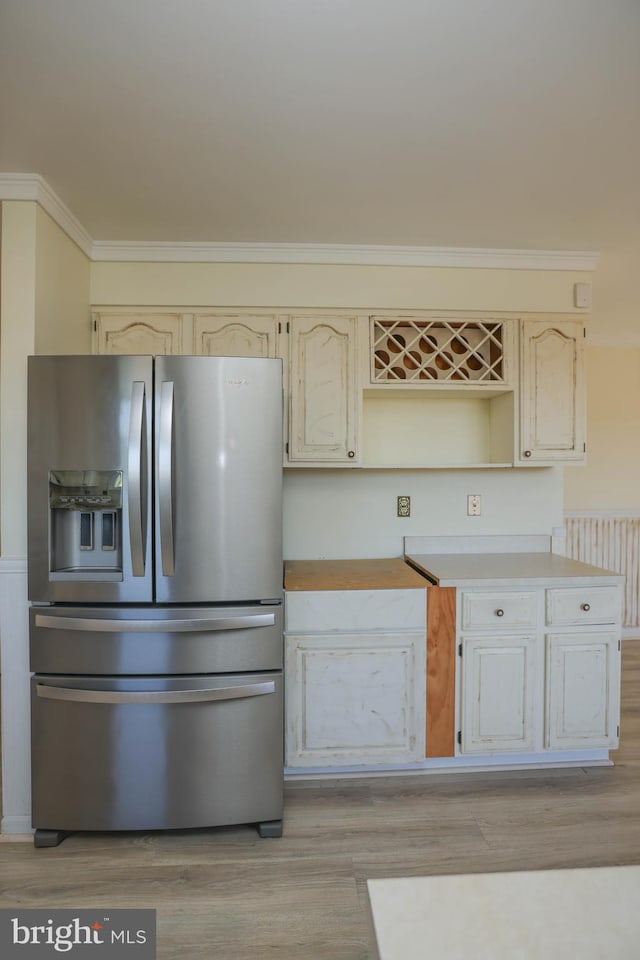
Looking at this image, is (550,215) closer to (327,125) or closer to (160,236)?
(327,125)

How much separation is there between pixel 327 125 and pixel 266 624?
5.91 feet

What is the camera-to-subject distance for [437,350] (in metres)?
2.88

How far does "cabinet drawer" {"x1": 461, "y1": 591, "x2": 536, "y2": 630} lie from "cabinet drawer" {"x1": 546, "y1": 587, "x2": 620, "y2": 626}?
10 centimetres

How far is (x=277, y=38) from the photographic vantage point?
1.48m

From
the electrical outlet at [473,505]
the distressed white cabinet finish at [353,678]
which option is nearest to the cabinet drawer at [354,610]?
the distressed white cabinet finish at [353,678]

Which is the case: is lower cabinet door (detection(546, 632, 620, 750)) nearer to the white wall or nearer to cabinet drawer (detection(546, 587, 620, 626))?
cabinet drawer (detection(546, 587, 620, 626))

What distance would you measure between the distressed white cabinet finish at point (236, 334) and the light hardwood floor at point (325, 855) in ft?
6.92

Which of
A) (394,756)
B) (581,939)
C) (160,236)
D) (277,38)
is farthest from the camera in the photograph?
(160,236)

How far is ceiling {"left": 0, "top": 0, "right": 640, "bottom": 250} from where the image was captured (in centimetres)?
144

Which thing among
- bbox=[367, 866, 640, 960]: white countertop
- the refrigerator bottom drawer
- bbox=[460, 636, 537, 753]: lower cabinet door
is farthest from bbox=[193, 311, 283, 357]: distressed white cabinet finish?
bbox=[367, 866, 640, 960]: white countertop

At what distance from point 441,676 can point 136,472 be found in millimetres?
1595

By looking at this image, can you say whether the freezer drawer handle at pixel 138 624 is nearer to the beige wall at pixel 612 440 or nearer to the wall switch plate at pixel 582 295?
the wall switch plate at pixel 582 295

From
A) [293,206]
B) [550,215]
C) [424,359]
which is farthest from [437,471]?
[293,206]

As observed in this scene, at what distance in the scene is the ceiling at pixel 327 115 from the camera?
4.72 ft
